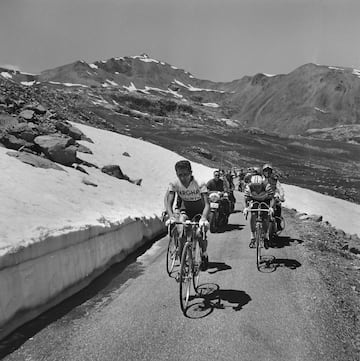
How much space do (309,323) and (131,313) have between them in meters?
2.66

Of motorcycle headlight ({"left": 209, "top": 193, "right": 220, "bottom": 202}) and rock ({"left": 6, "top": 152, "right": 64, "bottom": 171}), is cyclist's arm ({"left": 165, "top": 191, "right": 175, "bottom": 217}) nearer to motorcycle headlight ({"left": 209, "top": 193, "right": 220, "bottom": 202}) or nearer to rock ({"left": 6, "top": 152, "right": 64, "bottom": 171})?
motorcycle headlight ({"left": 209, "top": 193, "right": 220, "bottom": 202})

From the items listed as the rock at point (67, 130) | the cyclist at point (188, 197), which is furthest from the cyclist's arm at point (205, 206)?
the rock at point (67, 130)

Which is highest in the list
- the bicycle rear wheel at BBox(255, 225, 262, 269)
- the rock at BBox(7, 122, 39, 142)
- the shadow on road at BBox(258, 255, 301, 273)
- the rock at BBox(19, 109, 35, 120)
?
the rock at BBox(19, 109, 35, 120)

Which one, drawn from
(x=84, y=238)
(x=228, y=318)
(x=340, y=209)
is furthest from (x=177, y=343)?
(x=340, y=209)

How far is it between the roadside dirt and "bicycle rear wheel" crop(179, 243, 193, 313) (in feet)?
6.73

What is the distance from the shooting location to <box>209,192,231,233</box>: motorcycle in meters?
15.5

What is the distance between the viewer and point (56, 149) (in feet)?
66.0

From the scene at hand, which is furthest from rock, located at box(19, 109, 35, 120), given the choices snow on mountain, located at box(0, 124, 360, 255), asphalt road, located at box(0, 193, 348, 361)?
asphalt road, located at box(0, 193, 348, 361)

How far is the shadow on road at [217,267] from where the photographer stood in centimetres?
989

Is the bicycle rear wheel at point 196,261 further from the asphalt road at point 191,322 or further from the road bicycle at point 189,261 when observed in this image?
the asphalt road at point 191,322

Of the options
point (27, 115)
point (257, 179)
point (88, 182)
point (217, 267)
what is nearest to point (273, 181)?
point (257, 179)

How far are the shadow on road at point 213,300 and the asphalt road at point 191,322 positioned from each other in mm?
16

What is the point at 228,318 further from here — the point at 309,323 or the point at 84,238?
the point at 84,238

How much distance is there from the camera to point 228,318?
674 centimetres
